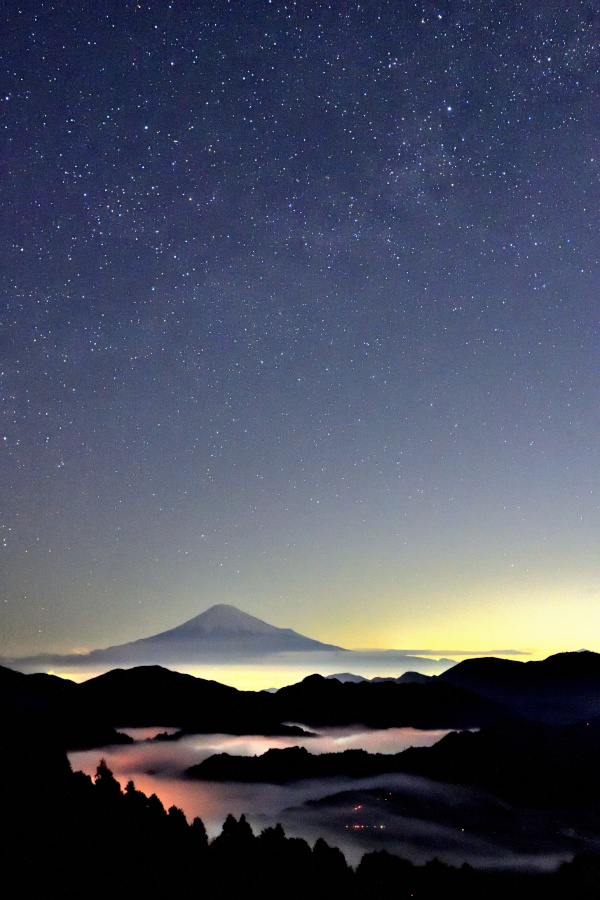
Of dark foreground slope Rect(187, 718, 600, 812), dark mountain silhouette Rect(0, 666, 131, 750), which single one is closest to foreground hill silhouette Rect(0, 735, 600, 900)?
dark foreground slope Rect(187, 718, 600, 812)

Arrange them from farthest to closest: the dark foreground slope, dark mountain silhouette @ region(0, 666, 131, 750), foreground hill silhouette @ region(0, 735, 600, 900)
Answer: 1. the dark foreground slope
2. dark mountain silhouette @ region(0, 666, 131, 750)
3. foreground hill silhouette @ region(0, 735, 600, 900)

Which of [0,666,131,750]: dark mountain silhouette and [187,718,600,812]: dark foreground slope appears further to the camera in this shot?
[187,718,600,812]: dark foreground slope

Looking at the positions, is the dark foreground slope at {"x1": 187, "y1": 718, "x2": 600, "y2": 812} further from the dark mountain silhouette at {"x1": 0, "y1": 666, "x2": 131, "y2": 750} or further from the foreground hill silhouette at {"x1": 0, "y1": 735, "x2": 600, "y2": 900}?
the foreground hill silhouette at {"x1": 0, "y1": 735, "x2": 600, "y2": 900}

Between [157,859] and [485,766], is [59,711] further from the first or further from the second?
[157,859]

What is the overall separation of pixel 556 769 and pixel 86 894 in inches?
5943

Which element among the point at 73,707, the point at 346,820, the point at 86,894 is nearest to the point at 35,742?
the point at 86,894

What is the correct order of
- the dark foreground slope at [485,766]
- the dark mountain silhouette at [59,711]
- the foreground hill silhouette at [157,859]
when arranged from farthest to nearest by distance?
the dark foreground slope at [485,766], the dark mountain silhouette at [59,711], the foreground hill silhouette at [157,859]

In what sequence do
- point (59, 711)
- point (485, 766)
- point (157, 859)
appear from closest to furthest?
point (157, 859) → point (485, 766) → point (59, 711)

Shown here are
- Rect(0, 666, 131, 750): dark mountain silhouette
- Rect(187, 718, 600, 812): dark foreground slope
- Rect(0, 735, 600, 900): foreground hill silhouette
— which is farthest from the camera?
Rect(187, 718, 600, 812): dark foreground slope

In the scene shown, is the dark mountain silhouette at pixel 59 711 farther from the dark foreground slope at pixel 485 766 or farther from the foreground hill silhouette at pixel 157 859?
the foreground hill silhouette at pixel 157 859

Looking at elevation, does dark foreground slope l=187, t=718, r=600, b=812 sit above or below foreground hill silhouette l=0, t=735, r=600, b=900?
below

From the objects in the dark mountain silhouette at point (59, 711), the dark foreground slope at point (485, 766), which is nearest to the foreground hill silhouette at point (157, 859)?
the dark foreground slope at point (485, 766)

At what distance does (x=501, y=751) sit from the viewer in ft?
602

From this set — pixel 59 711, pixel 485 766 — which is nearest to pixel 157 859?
pixel 59 711
